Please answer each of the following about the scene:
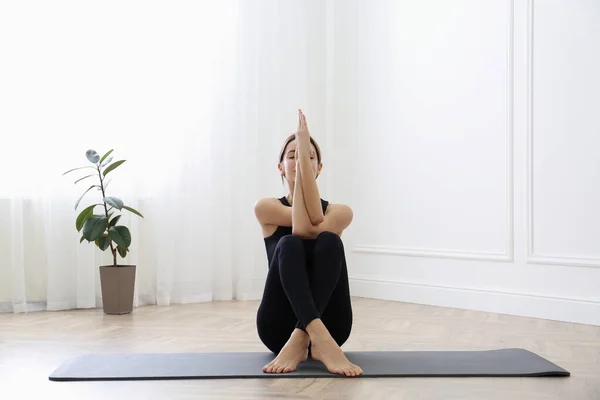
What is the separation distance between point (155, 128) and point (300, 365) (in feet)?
9.14

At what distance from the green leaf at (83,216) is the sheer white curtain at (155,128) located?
350 mm

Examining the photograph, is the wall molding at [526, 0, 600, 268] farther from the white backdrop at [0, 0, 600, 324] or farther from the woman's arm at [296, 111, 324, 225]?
the woman's arm at [296, 111, 324, 225]

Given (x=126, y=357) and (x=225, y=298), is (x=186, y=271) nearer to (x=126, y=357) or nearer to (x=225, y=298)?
(x=225, y=298)

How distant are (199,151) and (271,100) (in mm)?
712

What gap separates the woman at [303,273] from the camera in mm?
2637

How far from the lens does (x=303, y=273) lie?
8.67 ft

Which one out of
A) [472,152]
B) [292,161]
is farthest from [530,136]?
[292,161]

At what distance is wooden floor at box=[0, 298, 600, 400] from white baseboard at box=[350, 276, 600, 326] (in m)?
0.13

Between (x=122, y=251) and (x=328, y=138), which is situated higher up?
(x=328, y=138)

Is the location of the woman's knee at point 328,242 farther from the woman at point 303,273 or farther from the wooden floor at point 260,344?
the wooden floor at point 260,344

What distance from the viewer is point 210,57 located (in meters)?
5.34

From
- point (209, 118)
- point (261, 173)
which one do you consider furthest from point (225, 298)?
point (209, 118)

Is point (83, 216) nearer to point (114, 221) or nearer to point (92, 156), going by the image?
point (114, 221)

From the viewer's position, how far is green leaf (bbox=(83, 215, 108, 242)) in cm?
442
